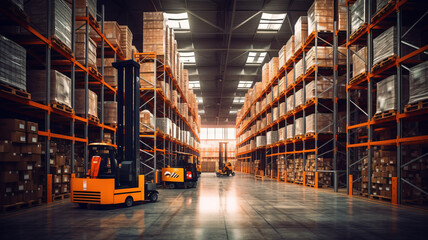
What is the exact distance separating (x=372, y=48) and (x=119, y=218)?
28.5 feet

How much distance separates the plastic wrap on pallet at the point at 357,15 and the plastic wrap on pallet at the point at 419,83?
3.18 meters

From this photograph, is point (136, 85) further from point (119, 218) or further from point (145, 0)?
point (145, 0)

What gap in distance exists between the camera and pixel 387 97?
28.5 feet

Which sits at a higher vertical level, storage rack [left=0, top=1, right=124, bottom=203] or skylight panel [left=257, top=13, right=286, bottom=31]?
skylight panel [left=257, top=13, right=286, bottom=31]

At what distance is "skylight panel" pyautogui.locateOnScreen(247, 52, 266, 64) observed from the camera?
23203 millimetres

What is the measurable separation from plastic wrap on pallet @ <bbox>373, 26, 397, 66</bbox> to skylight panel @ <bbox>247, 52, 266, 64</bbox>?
14081mm

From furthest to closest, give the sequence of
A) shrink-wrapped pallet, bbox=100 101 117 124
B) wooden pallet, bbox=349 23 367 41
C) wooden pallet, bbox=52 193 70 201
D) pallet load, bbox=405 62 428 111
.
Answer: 1. shrink-wrapped pallet, bbox=100 101 117 124
2. wooden pallet, bbox=349 23 367 41
3. wooden pallet, bbox=52 193 70 201
4. pallet load, bbox=405 62 428 111

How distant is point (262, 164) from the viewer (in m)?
26.2

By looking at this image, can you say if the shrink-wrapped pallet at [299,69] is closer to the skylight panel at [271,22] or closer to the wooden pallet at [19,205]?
the skylight panel at [271,22]

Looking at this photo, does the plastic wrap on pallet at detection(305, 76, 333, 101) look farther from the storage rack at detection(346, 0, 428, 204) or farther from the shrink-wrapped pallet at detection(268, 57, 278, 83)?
the shrink-wrapped pallet at detection(268, 57, 278, 83)

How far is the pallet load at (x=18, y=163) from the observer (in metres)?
6.57

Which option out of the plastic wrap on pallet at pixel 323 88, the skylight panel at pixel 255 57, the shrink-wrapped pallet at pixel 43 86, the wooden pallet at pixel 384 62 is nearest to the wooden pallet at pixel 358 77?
the wooden pallet at pixel 384 62

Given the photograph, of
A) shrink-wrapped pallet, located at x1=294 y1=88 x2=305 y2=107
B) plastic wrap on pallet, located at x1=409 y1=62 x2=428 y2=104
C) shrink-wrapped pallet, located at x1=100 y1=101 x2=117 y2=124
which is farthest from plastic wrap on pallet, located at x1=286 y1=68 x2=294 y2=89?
shrink-wrapped pallet, located at x1=100 y1=101 x2=117 y2=124

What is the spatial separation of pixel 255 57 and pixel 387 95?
16039 mm
